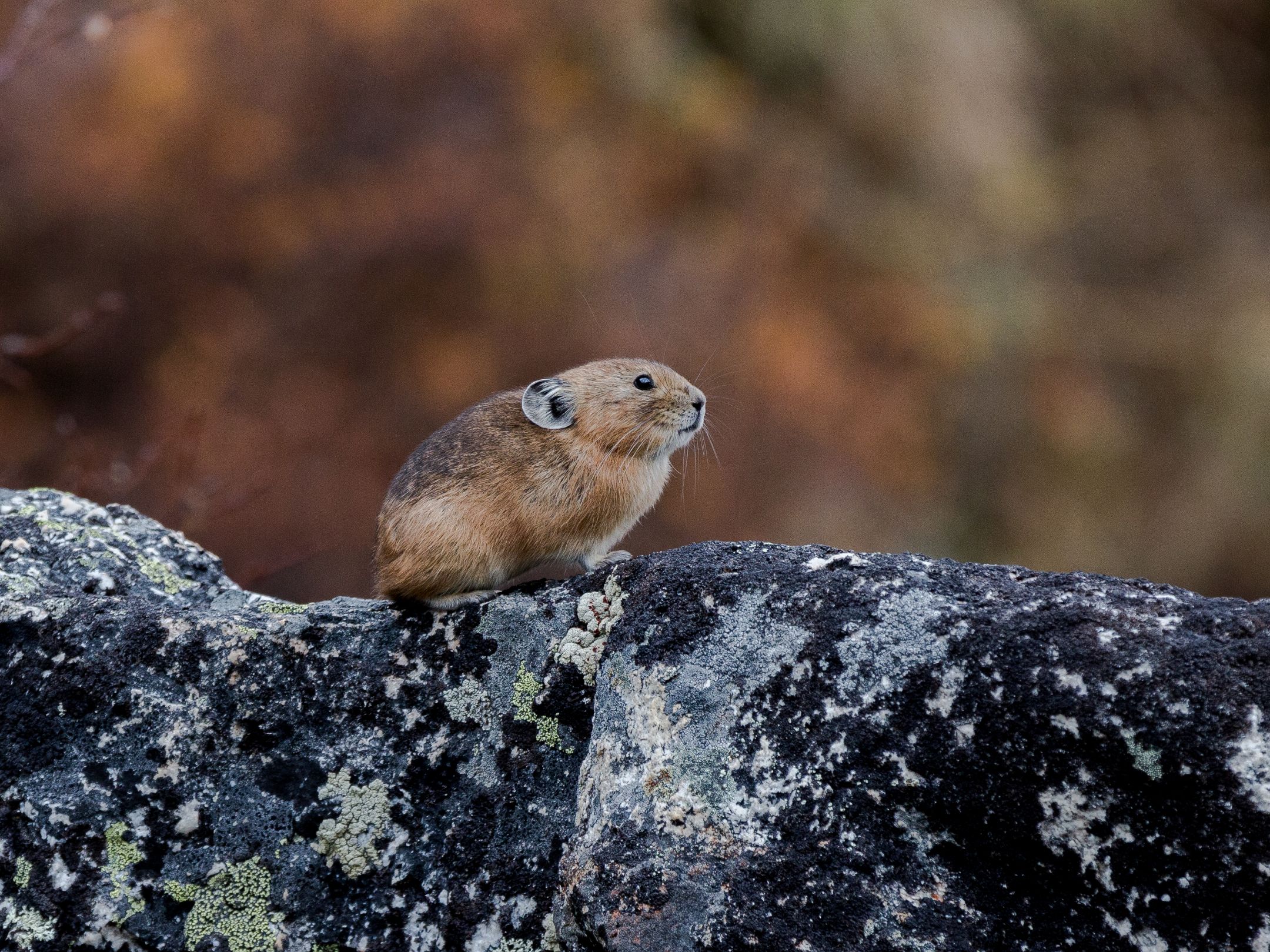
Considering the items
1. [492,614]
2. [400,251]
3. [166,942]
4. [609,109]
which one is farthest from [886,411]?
[166,942]

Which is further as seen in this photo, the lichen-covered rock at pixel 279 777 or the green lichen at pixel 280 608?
the green lichen at pixel 280 608

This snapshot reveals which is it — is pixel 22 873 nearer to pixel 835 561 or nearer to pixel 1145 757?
pixel 835 561

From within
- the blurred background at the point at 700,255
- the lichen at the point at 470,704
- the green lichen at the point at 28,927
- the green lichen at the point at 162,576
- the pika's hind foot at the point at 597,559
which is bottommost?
the green lichen at the point at 28,927

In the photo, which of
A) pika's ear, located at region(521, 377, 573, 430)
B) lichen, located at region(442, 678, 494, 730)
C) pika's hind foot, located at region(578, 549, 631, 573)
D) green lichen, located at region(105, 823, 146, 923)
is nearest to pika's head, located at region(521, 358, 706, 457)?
pika's ear, located at region(521, 377, 573, 430)

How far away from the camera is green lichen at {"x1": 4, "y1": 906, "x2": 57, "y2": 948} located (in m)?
3.61

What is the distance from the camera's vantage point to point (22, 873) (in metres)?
3.66

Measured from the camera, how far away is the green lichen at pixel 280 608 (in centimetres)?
424

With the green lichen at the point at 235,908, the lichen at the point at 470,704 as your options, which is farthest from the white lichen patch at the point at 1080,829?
the green lichen at the point at 235,908

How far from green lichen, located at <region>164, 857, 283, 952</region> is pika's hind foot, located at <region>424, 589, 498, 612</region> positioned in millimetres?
1032

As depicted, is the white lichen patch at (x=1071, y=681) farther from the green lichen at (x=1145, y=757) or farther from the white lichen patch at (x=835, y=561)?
the white lichen patch at (x=835, y=561)

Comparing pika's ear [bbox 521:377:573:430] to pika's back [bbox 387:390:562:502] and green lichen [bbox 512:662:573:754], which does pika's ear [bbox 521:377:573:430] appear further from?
green lichen [bbox 512:662:573:754]

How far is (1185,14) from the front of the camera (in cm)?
1603

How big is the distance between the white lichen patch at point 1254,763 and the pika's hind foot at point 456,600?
2393 millimetres

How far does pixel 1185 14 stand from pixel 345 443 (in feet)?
41.1
